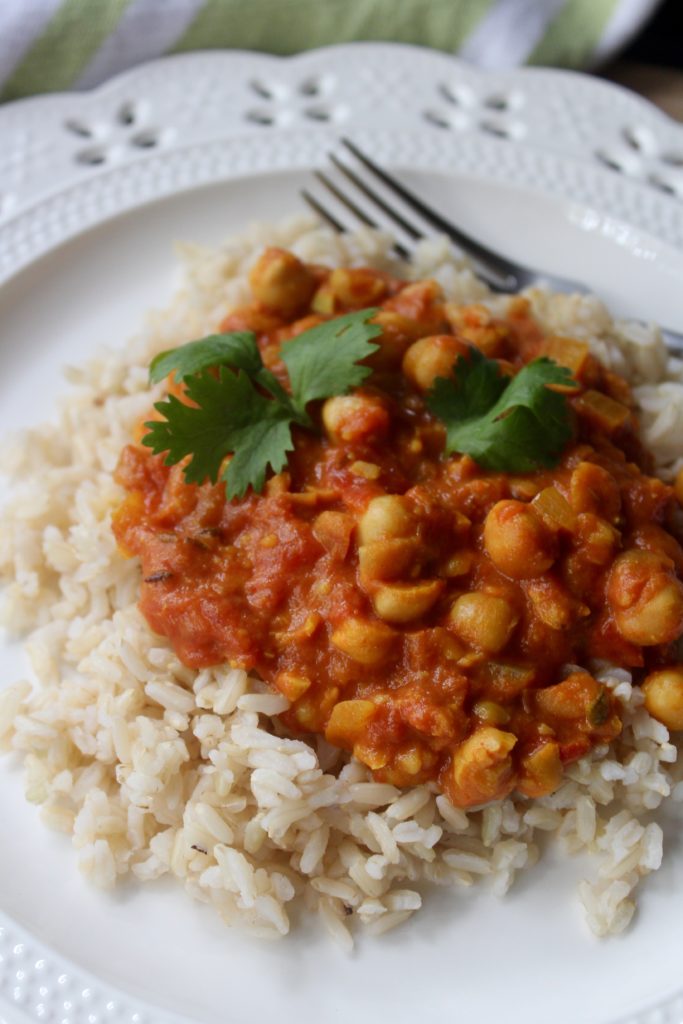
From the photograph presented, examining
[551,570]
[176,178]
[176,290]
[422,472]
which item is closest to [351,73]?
[176,178]

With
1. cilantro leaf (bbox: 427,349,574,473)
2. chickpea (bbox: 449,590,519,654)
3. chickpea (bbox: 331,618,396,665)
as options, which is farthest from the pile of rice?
cilantro leaf (bbox: 427,349,574,473)

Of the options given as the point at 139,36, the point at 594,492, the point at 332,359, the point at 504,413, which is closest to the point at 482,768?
the point at 594,492

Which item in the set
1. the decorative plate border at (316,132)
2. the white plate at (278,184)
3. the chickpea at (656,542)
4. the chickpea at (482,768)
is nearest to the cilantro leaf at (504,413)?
the chickpea at (656,542)

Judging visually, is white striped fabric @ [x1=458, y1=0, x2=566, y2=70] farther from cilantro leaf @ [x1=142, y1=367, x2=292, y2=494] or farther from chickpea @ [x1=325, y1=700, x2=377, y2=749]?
chickpea @ [x1=325, y1=700, x2=377, y2=749]

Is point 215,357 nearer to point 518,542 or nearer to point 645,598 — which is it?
point 518,542

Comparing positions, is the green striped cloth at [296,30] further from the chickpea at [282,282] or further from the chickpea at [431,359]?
the chickpea at [431,359]

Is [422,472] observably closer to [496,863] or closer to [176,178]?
[496,863]
